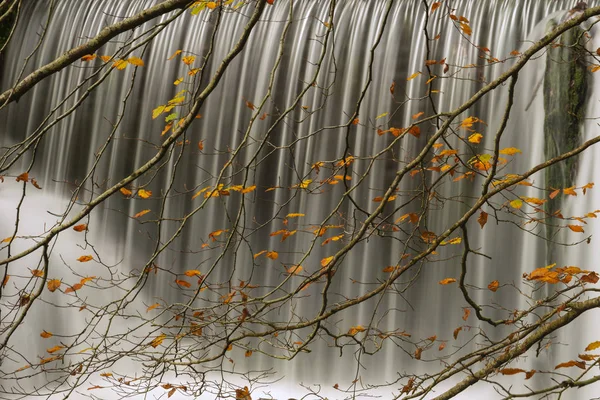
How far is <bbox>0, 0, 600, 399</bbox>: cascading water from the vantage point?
5.91 metres

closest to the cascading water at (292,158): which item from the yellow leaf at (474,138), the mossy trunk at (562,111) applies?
the mossy trunk at (562,111)

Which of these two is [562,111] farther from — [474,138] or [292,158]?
[292,158]

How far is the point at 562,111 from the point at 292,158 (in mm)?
1957

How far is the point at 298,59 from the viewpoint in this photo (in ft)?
22.2

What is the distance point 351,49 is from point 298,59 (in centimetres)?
46

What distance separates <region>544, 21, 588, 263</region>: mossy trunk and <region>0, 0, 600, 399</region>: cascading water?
0.10m

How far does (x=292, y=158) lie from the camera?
6000 mm

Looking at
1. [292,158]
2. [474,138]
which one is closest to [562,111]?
[474,138]

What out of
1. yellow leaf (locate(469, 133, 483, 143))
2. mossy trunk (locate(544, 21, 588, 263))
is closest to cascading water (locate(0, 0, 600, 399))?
mossy trunk (locate(544, 21, 588, 263))

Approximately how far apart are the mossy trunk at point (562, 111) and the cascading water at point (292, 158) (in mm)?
100

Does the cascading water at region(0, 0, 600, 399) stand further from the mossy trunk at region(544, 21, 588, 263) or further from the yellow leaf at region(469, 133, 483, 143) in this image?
the yellow leaf at region(469, 133, 483, 143)

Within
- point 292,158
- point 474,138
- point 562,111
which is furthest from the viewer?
point 292,158

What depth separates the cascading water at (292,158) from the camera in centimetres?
591

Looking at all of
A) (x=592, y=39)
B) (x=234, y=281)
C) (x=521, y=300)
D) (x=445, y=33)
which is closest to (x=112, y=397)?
(x=234, y=281)
